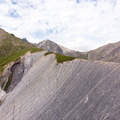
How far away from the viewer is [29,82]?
57.3 metres

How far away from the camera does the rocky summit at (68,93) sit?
107 ft

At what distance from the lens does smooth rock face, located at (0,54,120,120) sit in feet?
106

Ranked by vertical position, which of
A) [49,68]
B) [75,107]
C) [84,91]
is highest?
[49,68]

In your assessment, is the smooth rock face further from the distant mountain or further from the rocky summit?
the distant mountain

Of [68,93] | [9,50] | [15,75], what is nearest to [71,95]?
[68,93]

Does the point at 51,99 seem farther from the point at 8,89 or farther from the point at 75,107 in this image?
the point at 8,89

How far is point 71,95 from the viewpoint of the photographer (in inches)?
1522

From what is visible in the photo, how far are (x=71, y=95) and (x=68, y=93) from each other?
119cm

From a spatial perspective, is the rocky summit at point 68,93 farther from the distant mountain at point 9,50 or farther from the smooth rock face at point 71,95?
the distant mountain at point 9,50

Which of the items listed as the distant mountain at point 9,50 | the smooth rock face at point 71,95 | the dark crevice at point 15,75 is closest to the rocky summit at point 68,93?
the smooth rock face at point 71,95

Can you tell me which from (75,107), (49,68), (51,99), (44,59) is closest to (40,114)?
(51,99)

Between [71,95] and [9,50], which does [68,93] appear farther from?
[9,50]

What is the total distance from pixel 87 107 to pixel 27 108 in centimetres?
1762

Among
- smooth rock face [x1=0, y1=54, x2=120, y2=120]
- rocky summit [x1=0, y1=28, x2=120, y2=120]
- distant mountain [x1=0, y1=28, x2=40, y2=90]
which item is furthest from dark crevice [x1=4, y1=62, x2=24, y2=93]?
smooth rock face [x1=0, y1=54, x2=120, y2=120]
